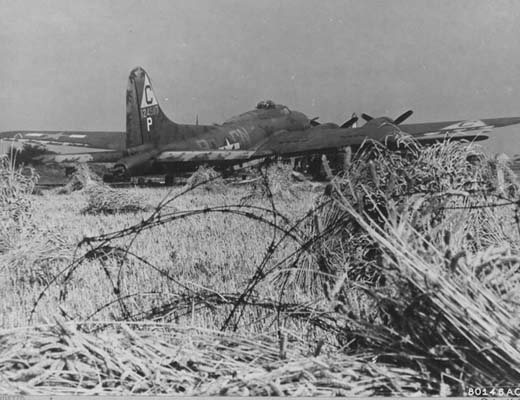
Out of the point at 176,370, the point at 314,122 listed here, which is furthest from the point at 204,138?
the point at 176,370

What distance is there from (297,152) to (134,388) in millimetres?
12684

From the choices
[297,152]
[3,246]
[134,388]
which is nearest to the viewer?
[134,388]

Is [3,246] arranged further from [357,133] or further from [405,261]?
[357,133]

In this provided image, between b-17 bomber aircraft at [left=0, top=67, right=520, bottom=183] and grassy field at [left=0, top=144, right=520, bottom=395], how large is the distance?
8455mm

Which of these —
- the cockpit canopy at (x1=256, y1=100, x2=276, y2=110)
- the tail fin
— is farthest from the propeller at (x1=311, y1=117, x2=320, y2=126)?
the tail fin

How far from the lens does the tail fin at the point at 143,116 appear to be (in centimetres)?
1373

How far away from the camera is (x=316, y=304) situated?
2.99 metres

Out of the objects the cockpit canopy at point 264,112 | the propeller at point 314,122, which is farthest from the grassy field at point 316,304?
the propeller at point 314,122

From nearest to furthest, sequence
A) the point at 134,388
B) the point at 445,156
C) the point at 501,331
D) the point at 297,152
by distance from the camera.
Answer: the point at 501,331
the point at 134,388
the point at 445,156
the point at 297,152

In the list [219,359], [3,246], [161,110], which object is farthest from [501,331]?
[161,110]

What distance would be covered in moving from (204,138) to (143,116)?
171 cm

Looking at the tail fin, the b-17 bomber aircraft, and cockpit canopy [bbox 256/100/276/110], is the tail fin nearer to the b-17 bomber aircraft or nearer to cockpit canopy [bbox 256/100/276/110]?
the b-17 bomber aircraft

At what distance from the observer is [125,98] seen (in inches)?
527

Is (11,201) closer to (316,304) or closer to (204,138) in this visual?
(316,304)
